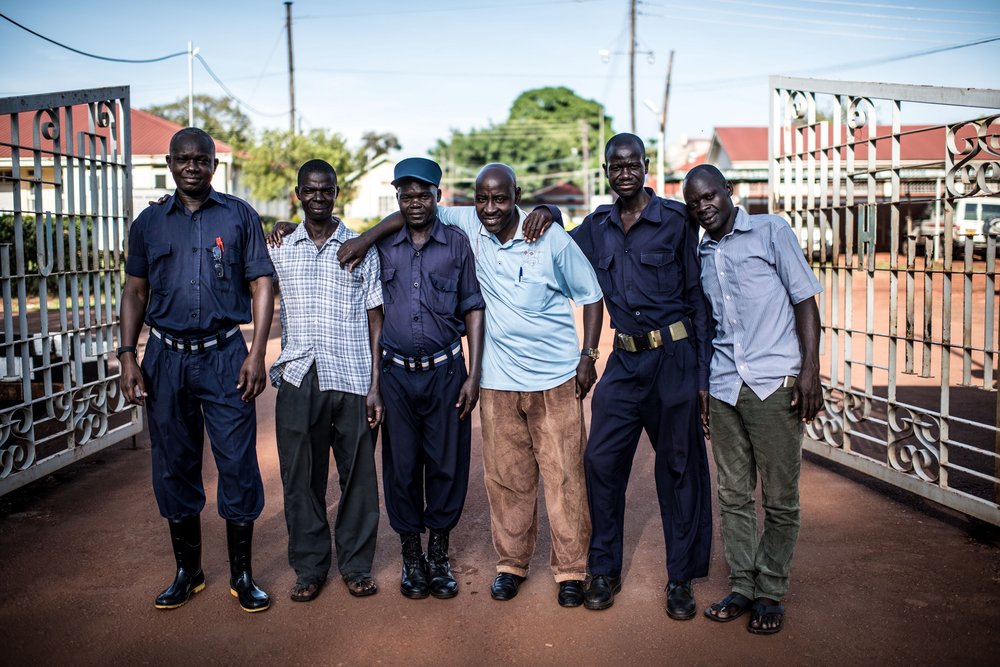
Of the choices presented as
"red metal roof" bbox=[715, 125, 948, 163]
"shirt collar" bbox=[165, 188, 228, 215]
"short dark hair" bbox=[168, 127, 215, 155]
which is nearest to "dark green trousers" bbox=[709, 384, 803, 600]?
"shirt collar" bbox=[165, 188, 228, 215]

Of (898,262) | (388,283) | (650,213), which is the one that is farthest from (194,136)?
(898,262)

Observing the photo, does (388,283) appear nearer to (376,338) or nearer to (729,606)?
(376,338)

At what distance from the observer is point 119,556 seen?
466 cm

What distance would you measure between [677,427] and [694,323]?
0.48m

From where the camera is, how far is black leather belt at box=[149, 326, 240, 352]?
387 centimetres

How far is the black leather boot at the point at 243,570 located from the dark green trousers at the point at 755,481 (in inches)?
84.8

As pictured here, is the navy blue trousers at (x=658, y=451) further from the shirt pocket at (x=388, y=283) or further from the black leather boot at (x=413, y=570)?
the shirt pocket at (x=388, y=283)

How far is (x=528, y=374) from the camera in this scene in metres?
3.96

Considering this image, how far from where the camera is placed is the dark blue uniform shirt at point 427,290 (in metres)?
3.98

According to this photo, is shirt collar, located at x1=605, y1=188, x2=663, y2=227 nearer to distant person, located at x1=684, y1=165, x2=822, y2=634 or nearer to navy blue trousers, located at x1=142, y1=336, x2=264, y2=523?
distant person, located at x1=684, y1=165, x2=822, y2=634

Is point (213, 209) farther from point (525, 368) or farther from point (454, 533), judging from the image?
point (454, 533)

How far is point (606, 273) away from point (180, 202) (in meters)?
1.99

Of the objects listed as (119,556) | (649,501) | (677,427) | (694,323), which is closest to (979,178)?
(694,323)

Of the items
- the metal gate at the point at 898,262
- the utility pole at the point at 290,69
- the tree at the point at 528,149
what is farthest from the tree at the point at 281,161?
the metal gate at the point at 898,262
